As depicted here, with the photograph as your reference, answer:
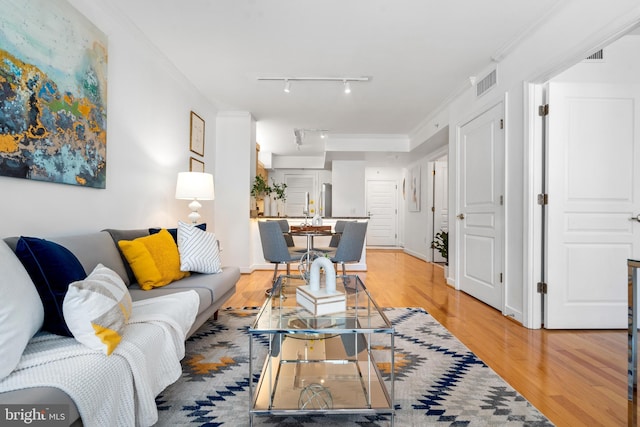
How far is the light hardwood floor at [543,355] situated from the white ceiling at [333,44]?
2.42m

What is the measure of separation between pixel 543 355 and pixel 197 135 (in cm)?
411

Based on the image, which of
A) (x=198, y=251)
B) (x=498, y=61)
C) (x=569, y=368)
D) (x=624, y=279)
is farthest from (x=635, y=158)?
(x=198, y=251)

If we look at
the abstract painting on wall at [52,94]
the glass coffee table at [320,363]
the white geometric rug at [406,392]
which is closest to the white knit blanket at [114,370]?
the white geometric rug at [406,392]

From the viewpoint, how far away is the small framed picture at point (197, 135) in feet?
13.3

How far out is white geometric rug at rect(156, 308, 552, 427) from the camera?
4.85 feet

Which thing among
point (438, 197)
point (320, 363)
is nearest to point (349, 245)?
point (320, 363)

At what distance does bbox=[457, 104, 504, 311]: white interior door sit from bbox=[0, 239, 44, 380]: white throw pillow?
338cm

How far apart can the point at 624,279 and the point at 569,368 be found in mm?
1228

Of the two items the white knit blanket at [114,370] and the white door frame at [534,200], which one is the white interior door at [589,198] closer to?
the white door frame at [534,200]

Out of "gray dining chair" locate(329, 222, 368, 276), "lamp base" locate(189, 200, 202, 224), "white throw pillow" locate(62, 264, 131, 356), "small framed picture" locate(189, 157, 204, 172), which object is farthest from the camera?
"small framed picture" locate(189, 157, 204, 172)

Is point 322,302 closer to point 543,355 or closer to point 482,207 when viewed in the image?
point 543,355

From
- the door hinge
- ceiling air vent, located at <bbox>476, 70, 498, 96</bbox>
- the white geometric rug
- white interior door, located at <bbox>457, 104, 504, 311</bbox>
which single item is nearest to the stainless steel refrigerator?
white interior door, located at <bbox>457, 104, 504, 311</bbox>

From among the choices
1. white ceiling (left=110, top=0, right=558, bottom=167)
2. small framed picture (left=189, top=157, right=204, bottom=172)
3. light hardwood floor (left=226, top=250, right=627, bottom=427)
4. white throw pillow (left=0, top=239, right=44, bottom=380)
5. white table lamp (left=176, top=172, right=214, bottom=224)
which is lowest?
light hardwood floor (left=226, top=250, right=627, bottom=427)

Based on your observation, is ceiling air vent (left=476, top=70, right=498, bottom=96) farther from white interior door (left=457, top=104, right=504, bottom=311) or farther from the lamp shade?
the lamp shade
